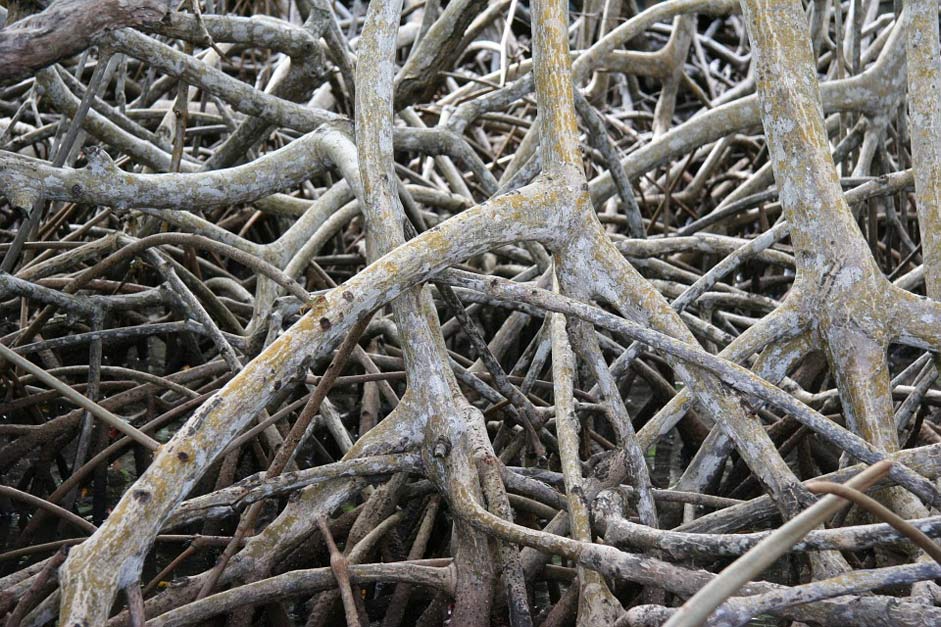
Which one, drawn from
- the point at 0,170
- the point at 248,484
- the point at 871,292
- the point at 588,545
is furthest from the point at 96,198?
the point at 871,292

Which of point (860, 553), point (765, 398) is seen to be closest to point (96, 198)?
point (765, 398)

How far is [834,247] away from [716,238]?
1.40 meters

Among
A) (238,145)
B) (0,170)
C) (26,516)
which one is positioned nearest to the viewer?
(0,170)

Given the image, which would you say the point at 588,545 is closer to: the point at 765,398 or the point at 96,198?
the point at 765,398

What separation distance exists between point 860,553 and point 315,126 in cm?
196

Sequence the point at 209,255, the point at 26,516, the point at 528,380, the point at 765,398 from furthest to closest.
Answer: the point at 209,255 → the point at 26,516 → the point at 528,380 → the point at 765,398

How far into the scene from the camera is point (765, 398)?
204 cm

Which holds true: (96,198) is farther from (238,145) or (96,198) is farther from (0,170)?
(238,145)

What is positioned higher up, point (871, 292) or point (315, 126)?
point (315, 126)

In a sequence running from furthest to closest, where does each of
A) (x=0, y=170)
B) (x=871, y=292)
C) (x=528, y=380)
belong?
(x=528, y=380) → (x=0, y=170) → (x=871, y=292)

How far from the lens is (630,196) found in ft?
12.2

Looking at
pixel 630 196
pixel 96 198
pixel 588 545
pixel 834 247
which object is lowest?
pixel 588 545

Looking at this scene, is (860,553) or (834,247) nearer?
(834,247)

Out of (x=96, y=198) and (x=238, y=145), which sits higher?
(x=238, y=145)
